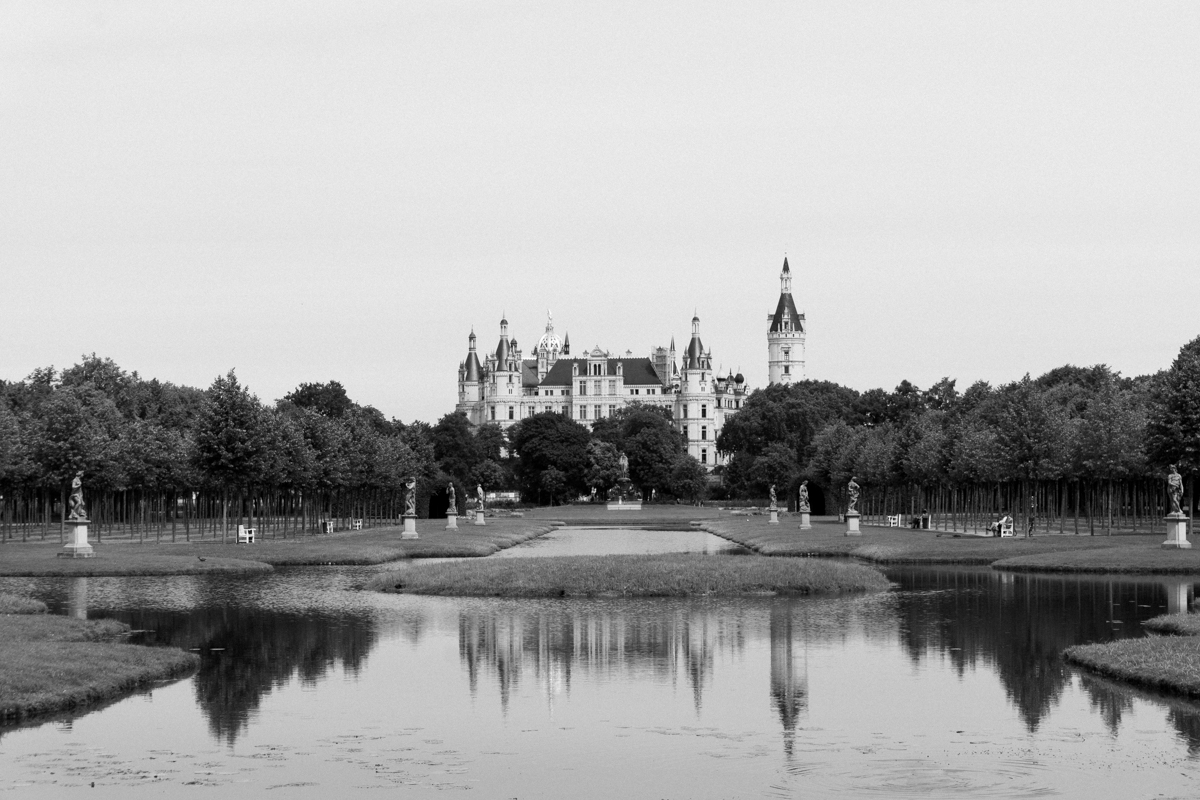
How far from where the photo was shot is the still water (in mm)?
21170

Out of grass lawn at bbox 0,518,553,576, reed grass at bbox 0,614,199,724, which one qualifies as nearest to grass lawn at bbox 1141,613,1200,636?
reed grass at bbox 0,614,199,724

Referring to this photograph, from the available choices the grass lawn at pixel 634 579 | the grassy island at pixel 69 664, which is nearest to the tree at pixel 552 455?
the grass lawn at pixel 634 579

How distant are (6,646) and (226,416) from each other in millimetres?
44395

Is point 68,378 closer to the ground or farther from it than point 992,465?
farther from it

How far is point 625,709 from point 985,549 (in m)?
42.2

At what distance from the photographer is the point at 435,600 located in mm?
46156

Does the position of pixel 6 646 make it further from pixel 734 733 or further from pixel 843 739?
pixel 843 739

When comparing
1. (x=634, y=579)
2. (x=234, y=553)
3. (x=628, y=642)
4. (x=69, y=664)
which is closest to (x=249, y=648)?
(x=69, y=664)

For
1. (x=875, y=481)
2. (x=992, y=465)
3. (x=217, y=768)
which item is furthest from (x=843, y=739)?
(x=875, y=481)

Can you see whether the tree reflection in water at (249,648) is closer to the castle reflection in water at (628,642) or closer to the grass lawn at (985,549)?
the castle reflection in water at (628,642)

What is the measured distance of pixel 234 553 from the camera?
65062 mm

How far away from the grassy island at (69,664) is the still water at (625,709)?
646 millimetres

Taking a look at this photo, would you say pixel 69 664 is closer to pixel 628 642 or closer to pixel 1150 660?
pixel 628 642

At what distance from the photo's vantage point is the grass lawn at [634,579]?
4797cm
